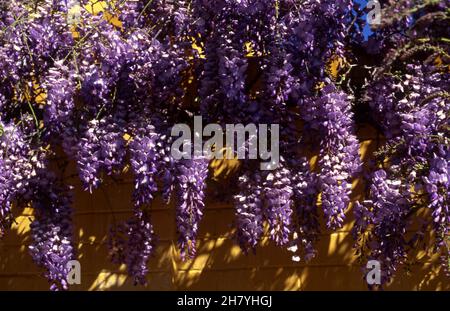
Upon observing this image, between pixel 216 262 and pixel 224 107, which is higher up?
pixel 224 107

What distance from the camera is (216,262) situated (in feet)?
19.7

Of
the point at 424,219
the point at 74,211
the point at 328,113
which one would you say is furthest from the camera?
the point at 74,211

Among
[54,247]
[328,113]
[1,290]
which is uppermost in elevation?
[328,113]

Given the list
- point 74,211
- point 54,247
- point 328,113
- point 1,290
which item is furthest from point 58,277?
point 328,113

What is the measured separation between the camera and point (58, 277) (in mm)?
5543

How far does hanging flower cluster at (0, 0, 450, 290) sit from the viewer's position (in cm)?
516

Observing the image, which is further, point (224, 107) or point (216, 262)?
point (216, 262)

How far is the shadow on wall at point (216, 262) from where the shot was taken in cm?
579

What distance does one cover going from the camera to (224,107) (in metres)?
5.41

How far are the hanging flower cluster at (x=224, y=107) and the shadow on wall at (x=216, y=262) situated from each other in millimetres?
212

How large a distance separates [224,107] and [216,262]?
3.96ft

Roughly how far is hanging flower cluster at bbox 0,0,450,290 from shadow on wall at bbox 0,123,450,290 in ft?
0.70

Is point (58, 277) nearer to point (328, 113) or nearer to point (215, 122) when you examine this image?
point (215, 122)

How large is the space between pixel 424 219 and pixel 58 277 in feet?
7.97
